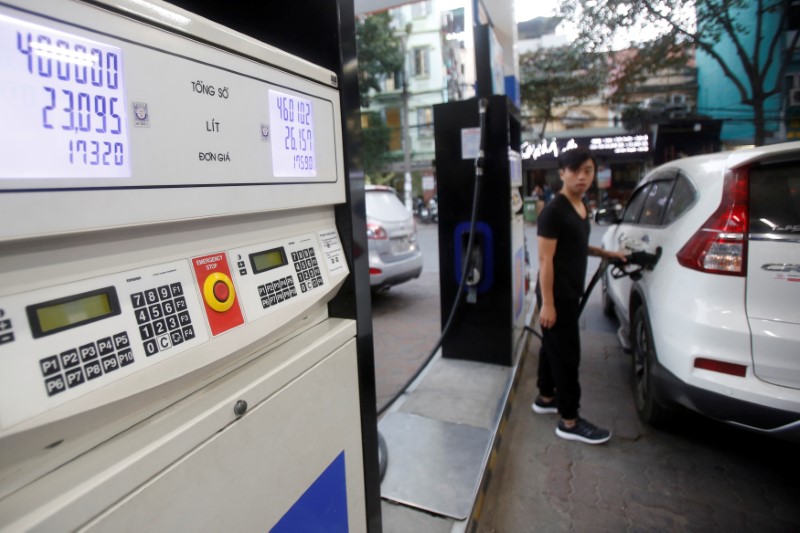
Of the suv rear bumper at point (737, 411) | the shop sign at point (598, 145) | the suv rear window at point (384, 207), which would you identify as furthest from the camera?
the shop sign at point (598, 145)

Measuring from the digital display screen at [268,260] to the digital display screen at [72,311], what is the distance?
0.32 meters

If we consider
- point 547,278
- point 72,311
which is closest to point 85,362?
point 72,311

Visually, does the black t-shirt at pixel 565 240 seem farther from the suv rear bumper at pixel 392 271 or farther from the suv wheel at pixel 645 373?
the suv rear bumper at pixel 392 271

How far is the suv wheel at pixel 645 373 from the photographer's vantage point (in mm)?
2818

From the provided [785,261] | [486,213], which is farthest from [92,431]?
[486,213]

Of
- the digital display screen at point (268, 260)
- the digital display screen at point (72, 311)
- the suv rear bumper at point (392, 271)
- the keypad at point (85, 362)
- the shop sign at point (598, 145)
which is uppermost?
the shop sign at point (598, 145)

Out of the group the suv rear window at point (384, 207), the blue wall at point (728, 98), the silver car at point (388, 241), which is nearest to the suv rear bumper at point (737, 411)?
the silver car at point (388, 241)

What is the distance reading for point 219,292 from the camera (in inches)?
37.3

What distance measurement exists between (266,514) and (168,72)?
902 millimetres

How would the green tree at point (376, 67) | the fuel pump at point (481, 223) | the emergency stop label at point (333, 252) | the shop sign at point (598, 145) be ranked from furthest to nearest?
the green tree at point (376, 67) → the shop sign at point (598, 145) → the fuel pump at point (481, 223) → the emergency stop label at point (333, 252)

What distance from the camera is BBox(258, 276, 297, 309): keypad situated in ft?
3.44

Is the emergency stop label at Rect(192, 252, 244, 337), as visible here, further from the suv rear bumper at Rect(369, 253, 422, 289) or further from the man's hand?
the suv rear bumper at Rect(369, 253, 422, 289)

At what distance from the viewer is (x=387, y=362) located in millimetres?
4602

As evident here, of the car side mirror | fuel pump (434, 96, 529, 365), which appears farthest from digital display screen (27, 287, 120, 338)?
the car side mirror
